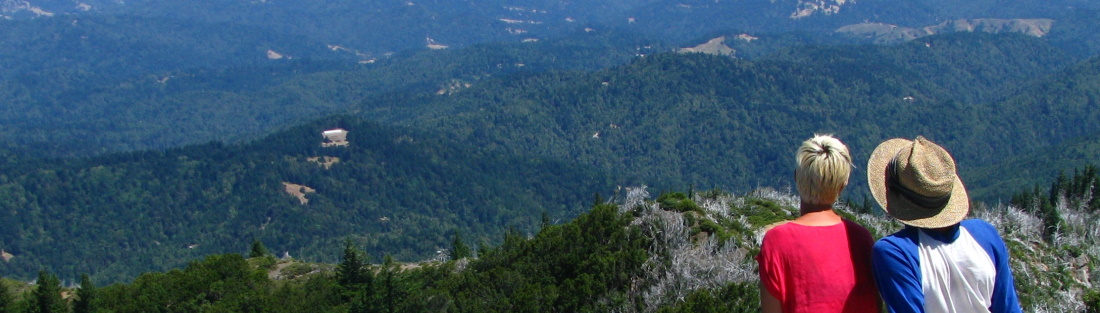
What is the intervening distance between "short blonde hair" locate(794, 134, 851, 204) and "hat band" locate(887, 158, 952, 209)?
35 cm

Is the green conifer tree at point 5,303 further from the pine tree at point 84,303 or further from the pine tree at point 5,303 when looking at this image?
→ the pine tree at point 84,303

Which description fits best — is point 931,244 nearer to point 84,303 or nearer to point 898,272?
point 898,272

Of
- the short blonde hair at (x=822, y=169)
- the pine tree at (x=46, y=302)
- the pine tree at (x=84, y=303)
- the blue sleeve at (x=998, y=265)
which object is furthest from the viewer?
the pine tree at (x=46, y=302)

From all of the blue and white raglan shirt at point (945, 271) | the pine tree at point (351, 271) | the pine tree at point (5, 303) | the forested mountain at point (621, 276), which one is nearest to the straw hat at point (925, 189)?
the blue and white raglan shirt at point (945, 271)

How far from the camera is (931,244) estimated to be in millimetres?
7152

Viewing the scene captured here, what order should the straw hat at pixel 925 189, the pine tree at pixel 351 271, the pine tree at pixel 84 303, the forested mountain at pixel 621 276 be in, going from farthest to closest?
the pine tree at pixel 84 303 < the pine tree at pixel 351 271 < the forested mountain at pixel 621 276 < the straw hat at pixel 925 189

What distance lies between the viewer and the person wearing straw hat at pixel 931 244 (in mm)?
7000

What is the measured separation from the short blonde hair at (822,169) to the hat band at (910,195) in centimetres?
35

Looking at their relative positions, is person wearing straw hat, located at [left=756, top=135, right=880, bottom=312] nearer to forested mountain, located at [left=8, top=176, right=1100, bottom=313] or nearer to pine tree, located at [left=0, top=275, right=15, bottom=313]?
forested mountain, located at [left=8, top=176, right=1100, bottom=313]

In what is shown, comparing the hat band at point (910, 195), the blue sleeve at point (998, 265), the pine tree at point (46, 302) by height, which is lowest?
the pine tree at point (46, 302)

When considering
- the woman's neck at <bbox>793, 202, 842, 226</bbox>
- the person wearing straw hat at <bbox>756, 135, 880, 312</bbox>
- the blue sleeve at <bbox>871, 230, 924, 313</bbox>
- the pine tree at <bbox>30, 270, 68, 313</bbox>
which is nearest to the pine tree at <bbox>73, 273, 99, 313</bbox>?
the pine tree at <bbox>30, 270, 68, 313</bbox>

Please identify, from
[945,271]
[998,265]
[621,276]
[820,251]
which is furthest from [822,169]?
[621,276]

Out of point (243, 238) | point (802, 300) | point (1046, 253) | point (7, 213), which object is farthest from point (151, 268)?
point (802, 300)

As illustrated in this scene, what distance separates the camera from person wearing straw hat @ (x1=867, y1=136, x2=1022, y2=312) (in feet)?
23.0
